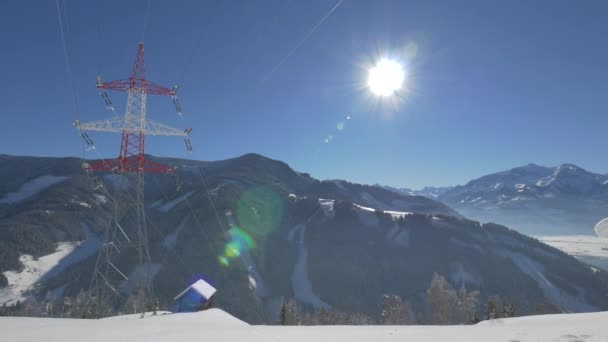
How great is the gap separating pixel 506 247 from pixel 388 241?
60751 mm

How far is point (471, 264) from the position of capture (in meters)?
A: 135

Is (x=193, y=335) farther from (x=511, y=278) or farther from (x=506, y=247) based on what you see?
(x=506, y=247)

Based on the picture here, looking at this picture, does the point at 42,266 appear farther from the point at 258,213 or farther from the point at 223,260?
the point at 258,213

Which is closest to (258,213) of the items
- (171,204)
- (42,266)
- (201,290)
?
(171,204)

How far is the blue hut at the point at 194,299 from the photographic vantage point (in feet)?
127

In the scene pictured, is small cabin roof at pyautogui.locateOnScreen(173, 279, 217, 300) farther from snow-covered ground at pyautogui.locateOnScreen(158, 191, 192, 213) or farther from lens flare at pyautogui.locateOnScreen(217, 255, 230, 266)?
snow-covered ground at pyautogui.locateOnScreen(158, 191, 192, 213)

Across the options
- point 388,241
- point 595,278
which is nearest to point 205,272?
point 388,241

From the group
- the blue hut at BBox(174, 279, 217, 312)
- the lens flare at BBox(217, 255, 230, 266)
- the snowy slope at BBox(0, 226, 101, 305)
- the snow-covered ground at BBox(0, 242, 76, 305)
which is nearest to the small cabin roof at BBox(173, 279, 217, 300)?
the blue hut at BBox(174, 279, 217, 312)

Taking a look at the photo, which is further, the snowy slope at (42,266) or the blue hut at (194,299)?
the snowy slope at (42,266)

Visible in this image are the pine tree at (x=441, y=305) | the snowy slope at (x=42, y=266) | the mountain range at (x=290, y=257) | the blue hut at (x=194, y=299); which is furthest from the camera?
the mountain range at (x=290, y=257)

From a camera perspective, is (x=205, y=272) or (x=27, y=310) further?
(x=205, y=272)

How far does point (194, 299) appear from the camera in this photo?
3956 cm

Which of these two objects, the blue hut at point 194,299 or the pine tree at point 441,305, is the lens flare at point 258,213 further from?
the blue hut at point 194,299

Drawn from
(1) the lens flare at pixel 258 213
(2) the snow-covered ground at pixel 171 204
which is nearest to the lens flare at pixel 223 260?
(1) the lens flare at pixel 258 213
